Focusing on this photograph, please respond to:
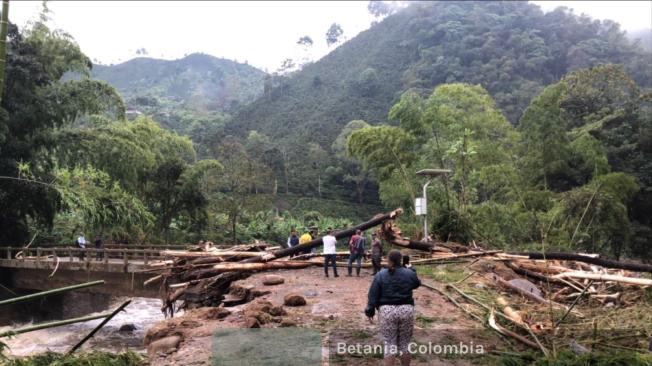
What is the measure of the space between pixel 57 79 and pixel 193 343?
20455 millimetres

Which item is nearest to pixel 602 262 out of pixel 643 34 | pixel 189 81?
pixel 189 81

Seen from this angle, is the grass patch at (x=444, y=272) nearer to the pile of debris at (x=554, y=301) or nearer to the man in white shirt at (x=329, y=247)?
the pile of debris at (x=554, y=301)

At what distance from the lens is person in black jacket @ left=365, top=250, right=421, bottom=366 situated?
516 cm

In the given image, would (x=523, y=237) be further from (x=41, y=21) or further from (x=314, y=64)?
(x=314, y=64)

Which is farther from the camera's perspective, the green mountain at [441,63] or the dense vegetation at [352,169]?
the green mountain at [441,63]

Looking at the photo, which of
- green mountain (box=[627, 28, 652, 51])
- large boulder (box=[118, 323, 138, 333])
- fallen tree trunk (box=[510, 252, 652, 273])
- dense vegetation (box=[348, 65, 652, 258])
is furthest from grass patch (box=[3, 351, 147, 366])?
green mountain (box=[627, 28, 652, 51])

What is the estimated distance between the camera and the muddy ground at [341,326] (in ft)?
19.9

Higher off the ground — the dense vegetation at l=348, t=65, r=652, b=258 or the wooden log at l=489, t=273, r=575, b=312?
the dense vegetation at l=348, t=65, r=652, b=258

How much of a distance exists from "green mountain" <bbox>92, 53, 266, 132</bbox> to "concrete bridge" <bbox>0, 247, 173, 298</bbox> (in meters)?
69.4

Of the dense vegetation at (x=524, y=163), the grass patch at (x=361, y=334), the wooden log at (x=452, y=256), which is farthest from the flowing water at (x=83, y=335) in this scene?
the dense vegetation at (x=524, y=163)

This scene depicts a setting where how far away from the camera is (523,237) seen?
2216cm

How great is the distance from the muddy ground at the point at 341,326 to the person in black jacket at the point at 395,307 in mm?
671

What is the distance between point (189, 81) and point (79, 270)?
378ft

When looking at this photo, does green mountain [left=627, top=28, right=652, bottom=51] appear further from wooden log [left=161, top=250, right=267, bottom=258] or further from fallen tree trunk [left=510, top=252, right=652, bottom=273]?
wooden log [left=161, top=250, right=267, bottom=258]
